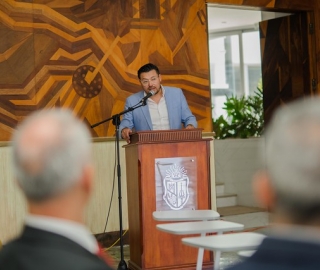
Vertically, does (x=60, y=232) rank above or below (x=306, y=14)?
below

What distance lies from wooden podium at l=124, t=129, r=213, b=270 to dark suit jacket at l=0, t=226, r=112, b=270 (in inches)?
146

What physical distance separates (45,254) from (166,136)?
3.85 m

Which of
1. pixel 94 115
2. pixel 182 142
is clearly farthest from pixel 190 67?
pixel 182 142

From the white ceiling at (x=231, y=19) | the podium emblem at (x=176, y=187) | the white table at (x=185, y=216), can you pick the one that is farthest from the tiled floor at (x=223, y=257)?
the white ceiling at (x=231, y=19)

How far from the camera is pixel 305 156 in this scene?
1.17m

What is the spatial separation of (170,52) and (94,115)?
3.67ft

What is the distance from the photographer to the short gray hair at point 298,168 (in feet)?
3.82

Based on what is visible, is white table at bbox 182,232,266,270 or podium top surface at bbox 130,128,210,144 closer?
white table at bbox 182,232,266,270

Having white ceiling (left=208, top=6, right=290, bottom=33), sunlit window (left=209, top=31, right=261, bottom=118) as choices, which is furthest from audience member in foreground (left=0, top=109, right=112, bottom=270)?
sunlit window (left=209, top=31, right=261, bottom=118)

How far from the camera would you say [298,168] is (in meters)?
1.17

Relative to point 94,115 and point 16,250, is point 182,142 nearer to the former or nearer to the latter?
point 94,115

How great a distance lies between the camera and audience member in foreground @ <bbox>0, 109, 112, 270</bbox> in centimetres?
122

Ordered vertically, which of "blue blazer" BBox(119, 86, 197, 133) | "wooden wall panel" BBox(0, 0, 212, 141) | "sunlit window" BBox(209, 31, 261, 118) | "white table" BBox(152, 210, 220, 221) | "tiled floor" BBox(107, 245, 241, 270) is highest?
"sunlit window" BBox(209, 31, 261, 118)

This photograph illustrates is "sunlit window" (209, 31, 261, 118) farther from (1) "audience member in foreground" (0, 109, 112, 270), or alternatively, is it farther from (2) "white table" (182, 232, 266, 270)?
(1) "audience member in foreground" (0, 109, 112, 270)
